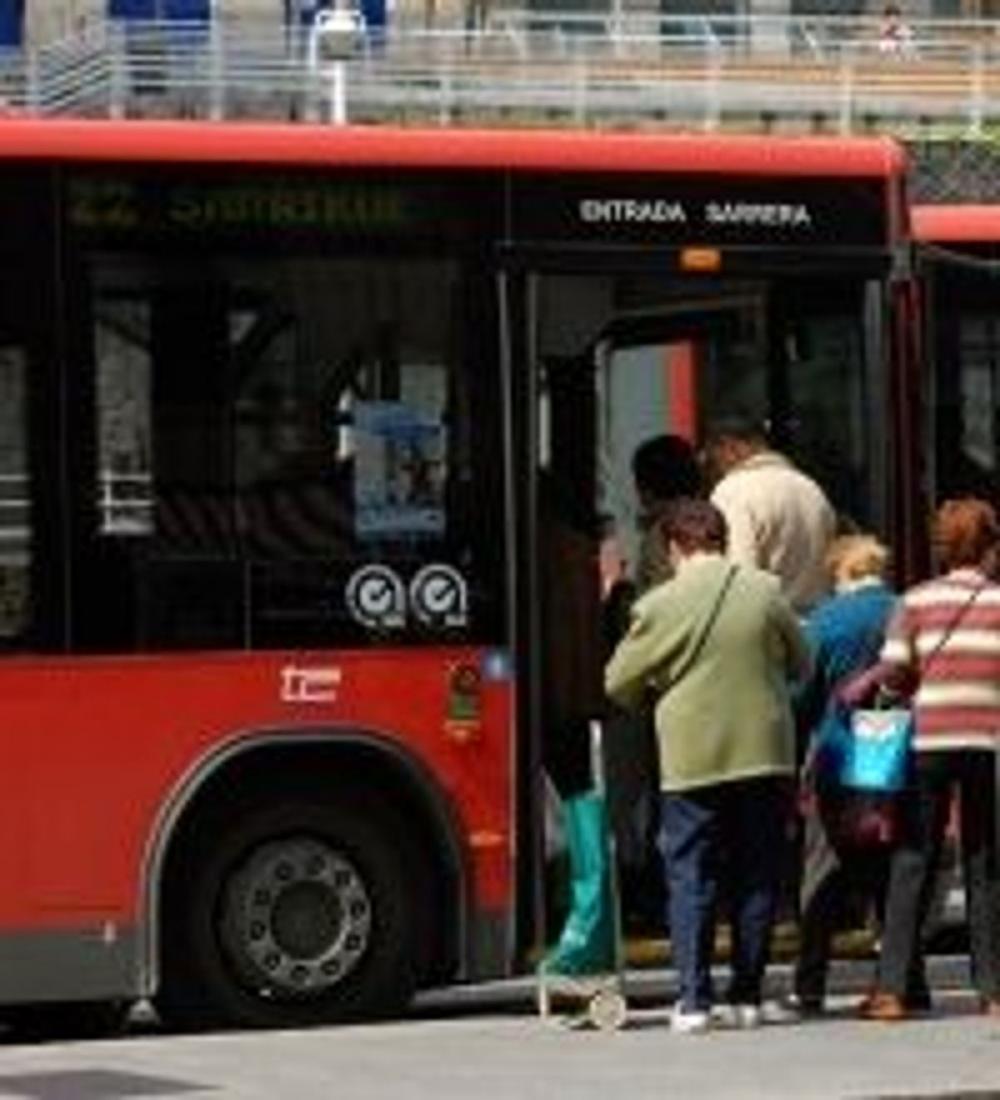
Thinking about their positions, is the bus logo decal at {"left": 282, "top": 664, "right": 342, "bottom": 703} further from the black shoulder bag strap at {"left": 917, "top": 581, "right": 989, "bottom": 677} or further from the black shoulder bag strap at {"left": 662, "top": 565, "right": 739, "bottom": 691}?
the black shoulder bag strap at {"left": 917, "top": 581, "right": 989, "bottom": 677}

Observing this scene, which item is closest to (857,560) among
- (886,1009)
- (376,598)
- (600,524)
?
(600,524)

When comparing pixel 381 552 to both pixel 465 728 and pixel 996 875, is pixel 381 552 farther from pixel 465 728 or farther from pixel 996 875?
pixel 996 875

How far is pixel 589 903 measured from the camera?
1143 cm

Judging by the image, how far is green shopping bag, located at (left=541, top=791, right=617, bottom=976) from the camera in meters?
11.4

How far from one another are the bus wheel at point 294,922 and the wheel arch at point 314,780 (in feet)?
0.31

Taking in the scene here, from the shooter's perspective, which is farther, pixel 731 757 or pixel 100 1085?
pixel 731 757

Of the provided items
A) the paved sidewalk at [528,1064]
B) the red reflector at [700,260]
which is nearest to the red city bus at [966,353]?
the red reflector at [700,260]

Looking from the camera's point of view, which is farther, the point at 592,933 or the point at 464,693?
the point at 464,693

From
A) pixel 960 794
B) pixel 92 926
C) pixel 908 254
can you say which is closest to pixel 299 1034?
pixel 92 926

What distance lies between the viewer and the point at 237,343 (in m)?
11.5

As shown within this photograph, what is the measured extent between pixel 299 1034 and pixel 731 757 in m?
1.71

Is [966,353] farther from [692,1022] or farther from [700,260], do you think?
[692,1022]

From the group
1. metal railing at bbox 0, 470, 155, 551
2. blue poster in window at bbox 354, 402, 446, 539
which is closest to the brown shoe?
blue poster in window at bbox 354, 402, 446, 539

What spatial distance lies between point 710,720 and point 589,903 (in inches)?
31.1
